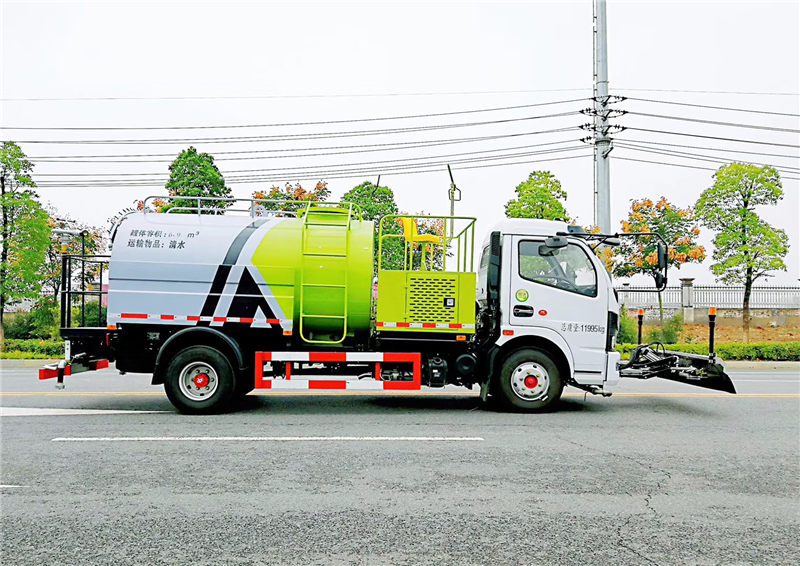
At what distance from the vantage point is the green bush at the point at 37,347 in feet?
60.8

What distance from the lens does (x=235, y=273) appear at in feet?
29.4

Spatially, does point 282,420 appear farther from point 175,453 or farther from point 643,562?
point 643,562

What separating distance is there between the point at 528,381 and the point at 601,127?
14040mm

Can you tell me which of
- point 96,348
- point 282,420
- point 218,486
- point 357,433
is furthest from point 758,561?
point 96,348

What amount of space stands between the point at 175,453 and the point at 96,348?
11.5ft

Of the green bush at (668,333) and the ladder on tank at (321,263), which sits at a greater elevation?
the ladder on tank at (321,263)

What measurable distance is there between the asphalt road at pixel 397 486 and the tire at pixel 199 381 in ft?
1.01

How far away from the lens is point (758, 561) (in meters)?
4.00

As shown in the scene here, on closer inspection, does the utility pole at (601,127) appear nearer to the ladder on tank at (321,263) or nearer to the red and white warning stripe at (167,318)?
the ladder on tank at (321,263)

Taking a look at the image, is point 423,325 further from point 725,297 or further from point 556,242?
point 725,297

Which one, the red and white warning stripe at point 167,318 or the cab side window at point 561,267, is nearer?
the red and white warning stripe at point 167,318

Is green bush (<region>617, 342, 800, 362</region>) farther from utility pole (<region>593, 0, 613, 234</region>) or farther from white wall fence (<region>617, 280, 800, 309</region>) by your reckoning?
white wall fence (<region>617, 280, 800, 309</region>)

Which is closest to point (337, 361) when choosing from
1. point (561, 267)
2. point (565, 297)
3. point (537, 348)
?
point (537, 348)

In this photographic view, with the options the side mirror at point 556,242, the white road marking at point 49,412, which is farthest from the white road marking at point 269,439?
the side mirror at point 556,242
